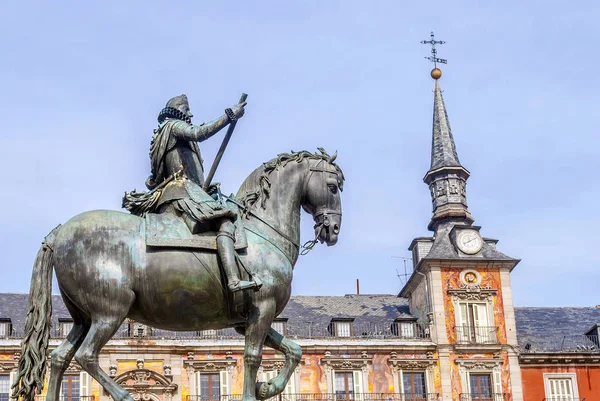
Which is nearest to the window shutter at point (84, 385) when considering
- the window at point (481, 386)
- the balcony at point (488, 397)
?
the balcony at point (488, 397)

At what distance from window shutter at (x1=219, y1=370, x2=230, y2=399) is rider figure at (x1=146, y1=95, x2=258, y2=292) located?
34.2 m

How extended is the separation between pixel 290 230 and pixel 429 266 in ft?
123

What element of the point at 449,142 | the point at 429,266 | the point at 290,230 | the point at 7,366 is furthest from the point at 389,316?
the point at 290,230

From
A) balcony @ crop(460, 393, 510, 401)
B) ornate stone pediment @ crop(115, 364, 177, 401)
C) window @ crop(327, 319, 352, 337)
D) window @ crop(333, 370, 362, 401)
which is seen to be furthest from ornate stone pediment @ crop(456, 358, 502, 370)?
ornate stone pediment @ crop(115, 364, 177, 401)

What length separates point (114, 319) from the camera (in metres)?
8.62

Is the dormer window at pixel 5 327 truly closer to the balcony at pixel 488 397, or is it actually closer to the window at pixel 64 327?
the window at pixel 64 327

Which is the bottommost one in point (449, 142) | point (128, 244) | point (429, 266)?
point (128, 244)

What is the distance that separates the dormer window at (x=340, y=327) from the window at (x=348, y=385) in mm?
1952

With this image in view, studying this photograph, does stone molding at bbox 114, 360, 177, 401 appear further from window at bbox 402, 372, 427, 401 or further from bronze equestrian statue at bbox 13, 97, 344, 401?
bronze equestrian statue at bbox 13, 97, 344, 401

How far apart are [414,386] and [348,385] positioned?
9.43ft

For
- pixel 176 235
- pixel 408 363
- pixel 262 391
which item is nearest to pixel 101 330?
pixel 176 235

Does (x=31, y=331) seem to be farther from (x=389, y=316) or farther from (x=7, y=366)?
(x=389, y=316)

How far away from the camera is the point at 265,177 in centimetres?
945

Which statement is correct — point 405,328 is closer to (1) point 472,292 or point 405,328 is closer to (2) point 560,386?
(1) point 472,292
